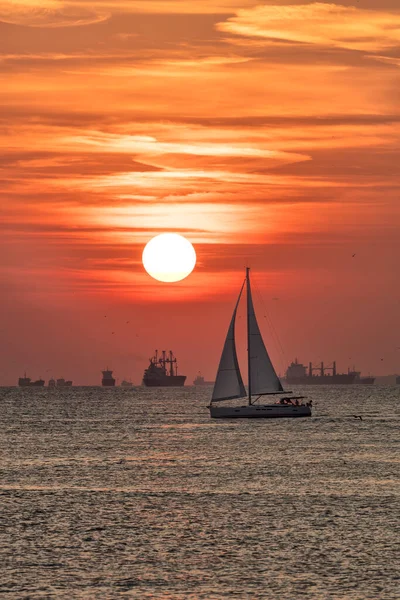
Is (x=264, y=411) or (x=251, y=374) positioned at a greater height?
(x=251, y=374)

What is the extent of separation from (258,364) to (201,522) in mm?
93528

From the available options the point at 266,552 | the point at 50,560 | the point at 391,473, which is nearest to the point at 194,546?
the point at 266,552

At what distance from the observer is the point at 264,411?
151375 millimetres

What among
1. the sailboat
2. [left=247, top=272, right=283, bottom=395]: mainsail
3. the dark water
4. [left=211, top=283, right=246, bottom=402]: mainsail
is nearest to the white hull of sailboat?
the sailboat

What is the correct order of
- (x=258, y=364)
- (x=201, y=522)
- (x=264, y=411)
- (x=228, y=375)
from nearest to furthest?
(x=201, y=522)
(x=228, y=375)
(x=264, y=411)
(x=258, y=364)

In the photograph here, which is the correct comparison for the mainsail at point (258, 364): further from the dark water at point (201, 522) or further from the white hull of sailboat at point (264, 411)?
the dark water at point (201, 522)

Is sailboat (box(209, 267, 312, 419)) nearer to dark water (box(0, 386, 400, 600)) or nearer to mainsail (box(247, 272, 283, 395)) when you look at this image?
mainsail (box(247, 272, 283, 395))

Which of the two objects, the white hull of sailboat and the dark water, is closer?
the dark water

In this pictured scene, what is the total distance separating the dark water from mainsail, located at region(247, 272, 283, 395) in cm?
3359

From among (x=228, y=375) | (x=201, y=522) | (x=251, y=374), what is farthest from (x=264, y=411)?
(x=201, y=522)

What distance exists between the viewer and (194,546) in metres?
50.9

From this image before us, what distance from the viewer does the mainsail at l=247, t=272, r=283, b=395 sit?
491 ft

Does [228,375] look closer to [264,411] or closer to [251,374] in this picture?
[251,374]

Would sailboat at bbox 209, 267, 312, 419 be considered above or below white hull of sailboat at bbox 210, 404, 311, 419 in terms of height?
above
